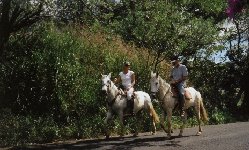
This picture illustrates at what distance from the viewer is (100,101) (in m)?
18.2

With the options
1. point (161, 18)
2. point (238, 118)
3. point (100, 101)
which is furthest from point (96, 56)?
point (238, 118)

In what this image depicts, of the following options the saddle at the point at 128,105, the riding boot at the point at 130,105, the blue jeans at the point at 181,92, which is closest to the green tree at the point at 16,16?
the saddle at the point at 128,105

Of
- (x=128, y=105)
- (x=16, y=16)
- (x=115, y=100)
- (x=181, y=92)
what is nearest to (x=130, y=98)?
(x=128, y=105)

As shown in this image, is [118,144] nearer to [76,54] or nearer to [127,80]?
[127,80]

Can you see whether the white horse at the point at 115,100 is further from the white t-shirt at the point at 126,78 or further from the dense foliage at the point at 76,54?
the dense foliage at the point at 76,54

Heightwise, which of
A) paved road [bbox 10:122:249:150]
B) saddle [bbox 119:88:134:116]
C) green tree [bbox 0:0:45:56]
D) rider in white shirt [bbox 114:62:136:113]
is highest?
green tree [bbox 0:0:45:56]

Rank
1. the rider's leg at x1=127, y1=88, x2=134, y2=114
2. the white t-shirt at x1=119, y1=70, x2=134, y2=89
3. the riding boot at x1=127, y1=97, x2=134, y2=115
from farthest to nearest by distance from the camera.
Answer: the riding boot at x1=127, y1=97, x2=134, y2=115
the rider's leg at x1=127, y1=88, x2=134, y2=114
the white t-shirt at x1=119, y1=70, x2=134, y2=89

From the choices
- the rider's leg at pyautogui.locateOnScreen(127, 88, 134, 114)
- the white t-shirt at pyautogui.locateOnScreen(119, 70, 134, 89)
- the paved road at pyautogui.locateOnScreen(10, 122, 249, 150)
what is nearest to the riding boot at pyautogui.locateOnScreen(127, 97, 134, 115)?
the rider's leg at pyautogui.locateOnScreen(127, 88, 134, 114)

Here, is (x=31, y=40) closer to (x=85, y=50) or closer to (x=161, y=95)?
(x=85, y=50)

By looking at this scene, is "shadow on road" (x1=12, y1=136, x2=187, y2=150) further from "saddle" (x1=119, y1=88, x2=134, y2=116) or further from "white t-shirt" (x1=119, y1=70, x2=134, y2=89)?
"white t-shirt" (x1=119, y1=70, x2=134, y2=89)

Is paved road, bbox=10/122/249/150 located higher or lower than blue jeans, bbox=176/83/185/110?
lower

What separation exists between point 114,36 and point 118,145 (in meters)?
7.88

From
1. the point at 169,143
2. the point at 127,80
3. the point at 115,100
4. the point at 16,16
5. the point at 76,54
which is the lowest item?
the point at 169,143

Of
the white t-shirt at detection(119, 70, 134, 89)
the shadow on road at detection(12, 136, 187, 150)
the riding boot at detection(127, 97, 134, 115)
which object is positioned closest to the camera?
the shadow on road at detection(12, 136, 187, 150)
